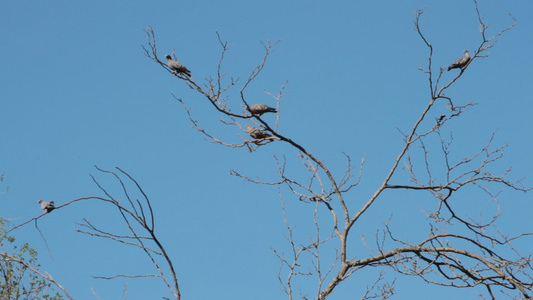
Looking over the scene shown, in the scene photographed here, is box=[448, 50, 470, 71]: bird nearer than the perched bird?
No

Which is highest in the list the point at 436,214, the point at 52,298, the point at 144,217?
the point at 52,298

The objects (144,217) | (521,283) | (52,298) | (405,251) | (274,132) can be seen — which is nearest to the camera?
(144,217)

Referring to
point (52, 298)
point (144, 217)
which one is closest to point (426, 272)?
point (144, 217)

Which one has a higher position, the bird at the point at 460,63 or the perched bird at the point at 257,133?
the bird at the point at 460,63

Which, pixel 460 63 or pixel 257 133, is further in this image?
pixel 460 63

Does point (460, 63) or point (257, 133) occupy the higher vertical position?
point (460, 63)

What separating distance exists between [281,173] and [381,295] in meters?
1.27

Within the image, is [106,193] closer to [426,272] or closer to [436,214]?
[426,272]

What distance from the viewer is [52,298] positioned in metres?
13.7

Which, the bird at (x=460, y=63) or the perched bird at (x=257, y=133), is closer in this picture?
the perched bird at (x=257, y=133)

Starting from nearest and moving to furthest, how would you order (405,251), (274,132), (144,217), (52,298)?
(144,217) < (405,251) < (274,132) < (52,298)

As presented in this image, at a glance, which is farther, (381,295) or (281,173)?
(281,173)

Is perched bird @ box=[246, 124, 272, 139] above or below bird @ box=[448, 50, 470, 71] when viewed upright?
below

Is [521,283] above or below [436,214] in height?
below
